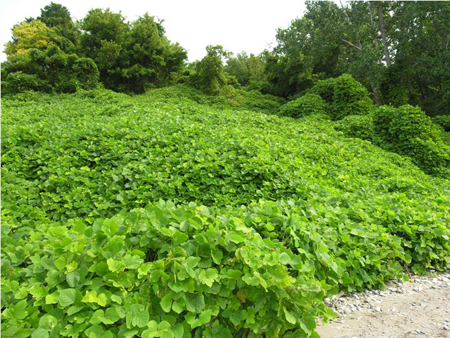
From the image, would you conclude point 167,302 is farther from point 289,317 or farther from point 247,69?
point 247,69

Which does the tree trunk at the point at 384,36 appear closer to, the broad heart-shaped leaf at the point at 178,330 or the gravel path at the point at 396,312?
the gravel path at the point at 396,312

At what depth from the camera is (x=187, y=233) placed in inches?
65.4

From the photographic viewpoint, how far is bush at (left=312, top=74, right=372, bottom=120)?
37.7ft

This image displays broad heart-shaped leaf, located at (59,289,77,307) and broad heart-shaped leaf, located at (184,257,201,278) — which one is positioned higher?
broad heart-shaped leaf, located at (184,257,201,278)

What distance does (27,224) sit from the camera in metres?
2.55

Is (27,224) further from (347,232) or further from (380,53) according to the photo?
(380,53)

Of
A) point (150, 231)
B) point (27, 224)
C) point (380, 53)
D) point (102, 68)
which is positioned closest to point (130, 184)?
point (27, 224)

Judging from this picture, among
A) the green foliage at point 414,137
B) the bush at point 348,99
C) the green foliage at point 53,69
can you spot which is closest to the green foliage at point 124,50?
the green foliage at point 53,69

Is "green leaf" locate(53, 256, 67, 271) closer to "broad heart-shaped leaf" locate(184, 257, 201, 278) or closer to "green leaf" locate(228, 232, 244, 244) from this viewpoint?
"broad heart-shaped leaf" locate(184, 257, 201, 278)

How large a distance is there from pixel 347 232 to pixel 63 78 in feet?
47.1

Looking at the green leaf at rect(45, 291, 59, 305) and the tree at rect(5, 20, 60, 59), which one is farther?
the tree at rect(5, 20, 60, 59)

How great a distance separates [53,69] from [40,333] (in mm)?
14992

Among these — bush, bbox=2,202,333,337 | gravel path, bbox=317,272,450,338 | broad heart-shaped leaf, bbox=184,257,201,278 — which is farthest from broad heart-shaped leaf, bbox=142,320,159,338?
gravel path, bbox=317,272,450,338

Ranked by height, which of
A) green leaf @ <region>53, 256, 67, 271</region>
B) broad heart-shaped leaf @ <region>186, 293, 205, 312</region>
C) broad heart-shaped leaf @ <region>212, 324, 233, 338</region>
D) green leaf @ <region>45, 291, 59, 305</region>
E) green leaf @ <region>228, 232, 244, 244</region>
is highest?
green leaf @ <region>228, 232, 244, 244</region>
